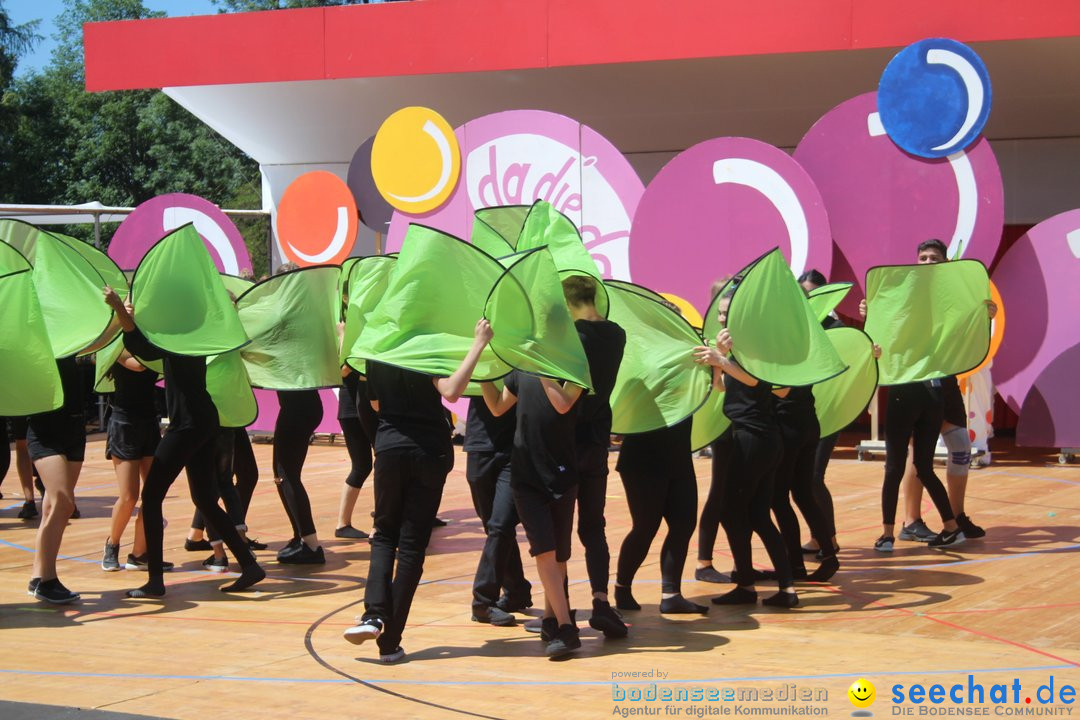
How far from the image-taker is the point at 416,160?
13484 millimetres

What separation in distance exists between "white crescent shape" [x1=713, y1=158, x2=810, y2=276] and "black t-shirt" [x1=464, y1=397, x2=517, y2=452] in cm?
621

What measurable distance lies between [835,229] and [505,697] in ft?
27.3

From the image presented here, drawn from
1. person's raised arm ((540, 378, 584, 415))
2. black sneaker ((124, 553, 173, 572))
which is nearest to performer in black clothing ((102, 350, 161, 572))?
black sneaker ((124, 553, 173, 572))

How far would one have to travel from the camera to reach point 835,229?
1216 cm

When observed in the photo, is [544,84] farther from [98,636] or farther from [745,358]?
[98,636]

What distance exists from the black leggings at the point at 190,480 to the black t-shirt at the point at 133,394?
0.69 metres

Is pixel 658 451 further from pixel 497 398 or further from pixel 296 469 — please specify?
pixel 296 469

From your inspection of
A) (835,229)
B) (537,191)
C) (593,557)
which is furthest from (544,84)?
(593,557)

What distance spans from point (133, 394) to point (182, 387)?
0.82 meters

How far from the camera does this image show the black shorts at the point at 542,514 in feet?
17.8

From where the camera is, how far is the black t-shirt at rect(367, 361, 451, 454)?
5.46 metres

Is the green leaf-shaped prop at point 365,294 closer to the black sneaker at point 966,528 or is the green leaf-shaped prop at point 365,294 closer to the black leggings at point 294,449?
the black leggings at point 294,449

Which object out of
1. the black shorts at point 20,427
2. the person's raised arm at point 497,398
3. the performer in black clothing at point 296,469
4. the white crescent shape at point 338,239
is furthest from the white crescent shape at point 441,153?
the person's raised arm at point 497,398

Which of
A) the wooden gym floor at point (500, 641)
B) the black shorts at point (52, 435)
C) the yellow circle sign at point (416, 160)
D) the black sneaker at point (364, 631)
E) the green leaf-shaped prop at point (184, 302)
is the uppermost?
the yellow circle sign at point (416, 160)
